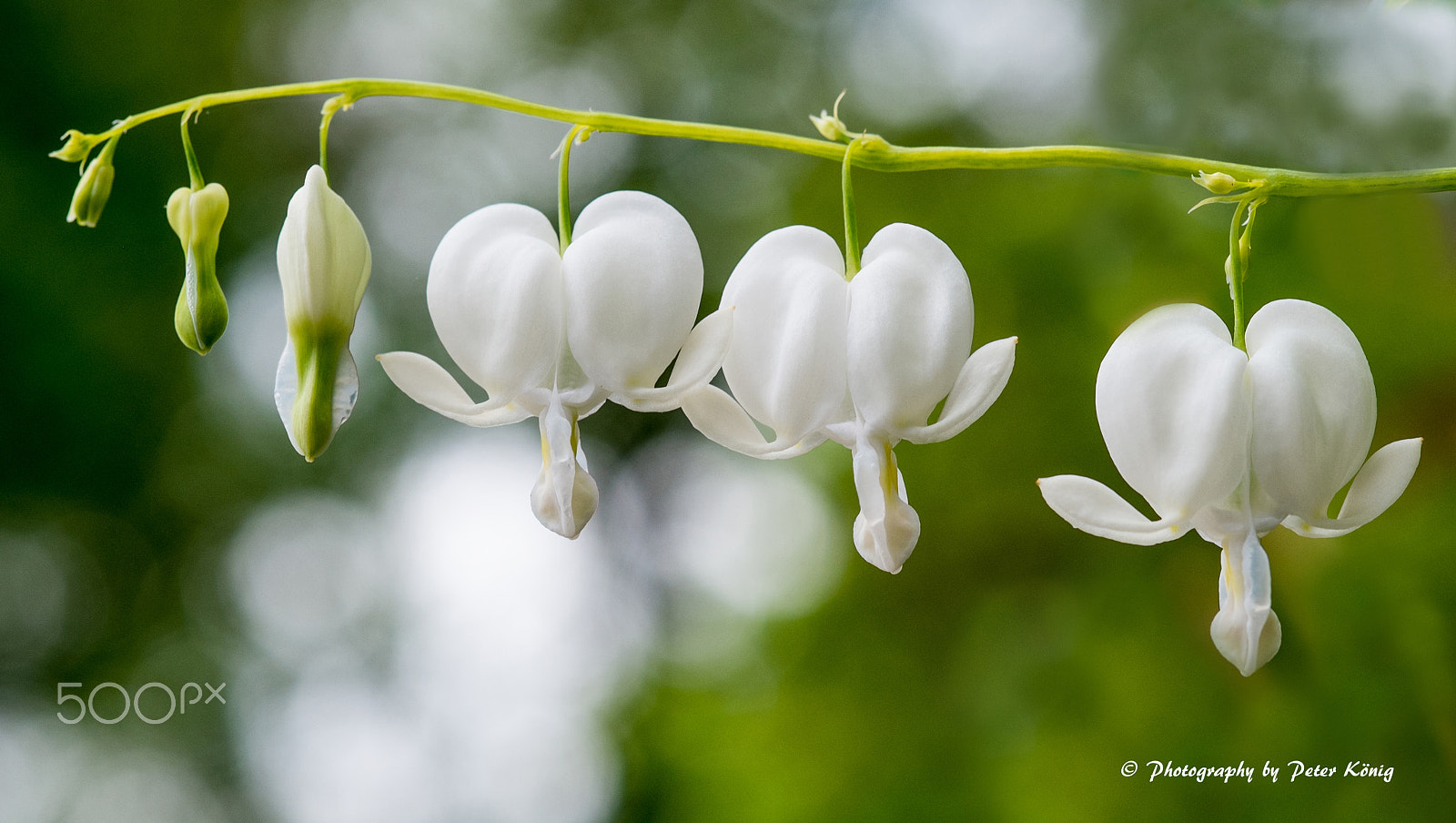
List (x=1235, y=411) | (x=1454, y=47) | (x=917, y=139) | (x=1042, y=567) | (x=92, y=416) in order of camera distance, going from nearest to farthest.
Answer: (x=1235, y=411) < (x=1454, y=47) < (x=1042, y=567) < (x=917, y=139) < (x=92, y=416)

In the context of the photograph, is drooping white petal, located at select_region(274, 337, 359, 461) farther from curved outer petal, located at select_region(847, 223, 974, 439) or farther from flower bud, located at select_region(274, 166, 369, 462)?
curved outer petal, located at select_region(847, 223, 974, 439)

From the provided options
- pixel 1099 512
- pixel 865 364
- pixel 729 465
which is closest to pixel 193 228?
pixel 865 364

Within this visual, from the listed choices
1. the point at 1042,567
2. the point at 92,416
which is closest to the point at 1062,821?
the point at 1042,567

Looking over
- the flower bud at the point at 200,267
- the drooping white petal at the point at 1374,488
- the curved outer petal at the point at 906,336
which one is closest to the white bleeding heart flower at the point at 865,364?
the curved outer petal at the point at 906,336

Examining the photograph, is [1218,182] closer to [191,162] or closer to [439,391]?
[439,391]

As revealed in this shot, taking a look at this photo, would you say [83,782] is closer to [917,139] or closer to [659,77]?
[659,77]
